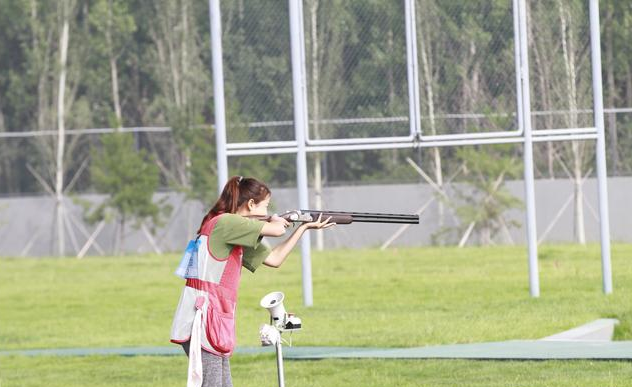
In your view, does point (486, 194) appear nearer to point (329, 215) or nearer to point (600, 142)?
point (600, 142)

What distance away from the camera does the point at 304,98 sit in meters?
18.4

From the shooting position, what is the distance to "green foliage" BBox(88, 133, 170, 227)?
38531 millimetres

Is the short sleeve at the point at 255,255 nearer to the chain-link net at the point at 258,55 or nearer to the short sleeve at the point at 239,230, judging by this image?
the short sleeve at the point at 239,230

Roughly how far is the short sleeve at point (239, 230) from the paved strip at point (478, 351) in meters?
4.39

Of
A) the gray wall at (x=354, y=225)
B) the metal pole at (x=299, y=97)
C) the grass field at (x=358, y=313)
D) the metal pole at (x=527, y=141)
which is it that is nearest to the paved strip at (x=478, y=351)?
the grass field at (x=358, y=313)

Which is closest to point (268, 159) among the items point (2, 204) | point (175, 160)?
point (175, 160)

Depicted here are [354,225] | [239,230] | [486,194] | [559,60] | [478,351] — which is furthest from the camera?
[354,225]

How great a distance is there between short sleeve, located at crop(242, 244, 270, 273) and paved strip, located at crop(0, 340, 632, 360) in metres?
4.09

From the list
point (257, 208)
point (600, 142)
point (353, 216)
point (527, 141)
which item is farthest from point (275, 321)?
point (600, 142)

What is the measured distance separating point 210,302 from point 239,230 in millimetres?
419

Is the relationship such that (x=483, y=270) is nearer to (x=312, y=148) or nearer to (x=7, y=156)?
(x=312, y=148)

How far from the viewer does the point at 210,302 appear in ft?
28.6

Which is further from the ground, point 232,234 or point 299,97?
point 299,97

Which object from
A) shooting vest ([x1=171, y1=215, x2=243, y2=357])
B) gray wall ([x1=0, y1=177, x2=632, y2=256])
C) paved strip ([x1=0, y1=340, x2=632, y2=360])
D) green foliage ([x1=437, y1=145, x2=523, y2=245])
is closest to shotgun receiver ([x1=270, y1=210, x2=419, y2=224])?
shooting vest ([x1=171, y1=215, x2=243, y2=357])
